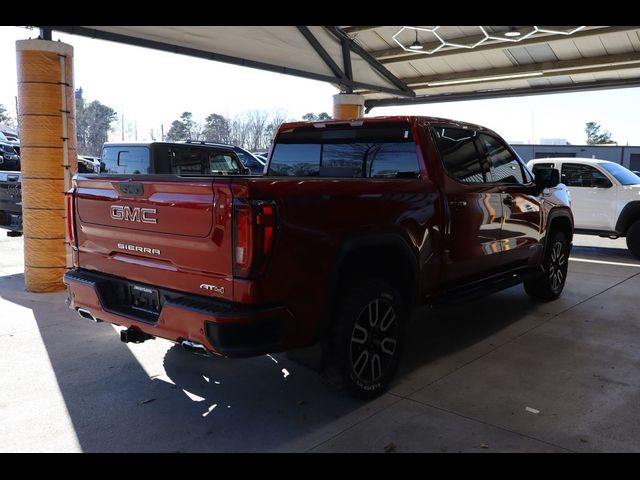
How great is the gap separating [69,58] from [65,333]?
3661mm

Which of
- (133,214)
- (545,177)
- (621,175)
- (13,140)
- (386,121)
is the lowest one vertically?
(133,214)

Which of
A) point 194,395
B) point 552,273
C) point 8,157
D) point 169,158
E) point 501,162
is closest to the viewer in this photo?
point 194,395

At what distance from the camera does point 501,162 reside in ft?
17.9

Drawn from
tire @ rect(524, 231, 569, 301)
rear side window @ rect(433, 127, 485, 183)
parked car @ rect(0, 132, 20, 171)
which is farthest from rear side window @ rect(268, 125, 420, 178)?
parked car @ rect(0, 132, 20, 171)

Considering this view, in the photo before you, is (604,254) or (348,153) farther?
(604,254)

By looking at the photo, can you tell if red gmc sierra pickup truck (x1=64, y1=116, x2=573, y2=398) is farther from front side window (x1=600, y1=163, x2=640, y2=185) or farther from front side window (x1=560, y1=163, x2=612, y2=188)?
front side window (x1=600, y1=163, x2=640, y2=185)

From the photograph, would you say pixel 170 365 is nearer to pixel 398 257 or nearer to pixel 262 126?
pixel 398 257

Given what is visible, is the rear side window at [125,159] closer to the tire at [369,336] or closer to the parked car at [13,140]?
the tire at [369,336]

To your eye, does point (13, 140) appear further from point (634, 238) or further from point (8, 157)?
point (634, 238)

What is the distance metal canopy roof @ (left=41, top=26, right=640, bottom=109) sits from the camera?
10008 mm

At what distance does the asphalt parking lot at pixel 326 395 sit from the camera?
3201 mm

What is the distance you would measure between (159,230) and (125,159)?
7510mm

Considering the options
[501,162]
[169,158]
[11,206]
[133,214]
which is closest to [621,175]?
[501,162]
